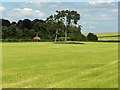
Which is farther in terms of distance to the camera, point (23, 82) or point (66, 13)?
point (66, 13)

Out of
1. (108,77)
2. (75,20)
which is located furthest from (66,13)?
(108,77)

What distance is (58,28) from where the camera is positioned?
153 meters

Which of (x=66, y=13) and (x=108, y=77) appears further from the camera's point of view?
(x=66, y=13)

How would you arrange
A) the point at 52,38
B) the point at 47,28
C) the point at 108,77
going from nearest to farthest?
the point at 108,77
the point at 52,38
the point at 47,28

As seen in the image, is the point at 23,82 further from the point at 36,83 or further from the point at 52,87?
the point at 52,87

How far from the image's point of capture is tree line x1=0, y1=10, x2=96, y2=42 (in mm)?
142500

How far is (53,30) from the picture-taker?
154m

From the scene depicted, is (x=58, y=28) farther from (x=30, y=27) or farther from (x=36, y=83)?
(x=36, y=83)

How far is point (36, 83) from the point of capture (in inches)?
653

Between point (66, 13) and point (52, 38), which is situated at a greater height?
point (66, 13)

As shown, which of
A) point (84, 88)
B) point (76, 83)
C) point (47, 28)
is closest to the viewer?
point (84, 88)

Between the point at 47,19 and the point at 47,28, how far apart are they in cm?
441

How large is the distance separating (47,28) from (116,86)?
142443mm

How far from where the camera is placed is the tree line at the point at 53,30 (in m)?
142
